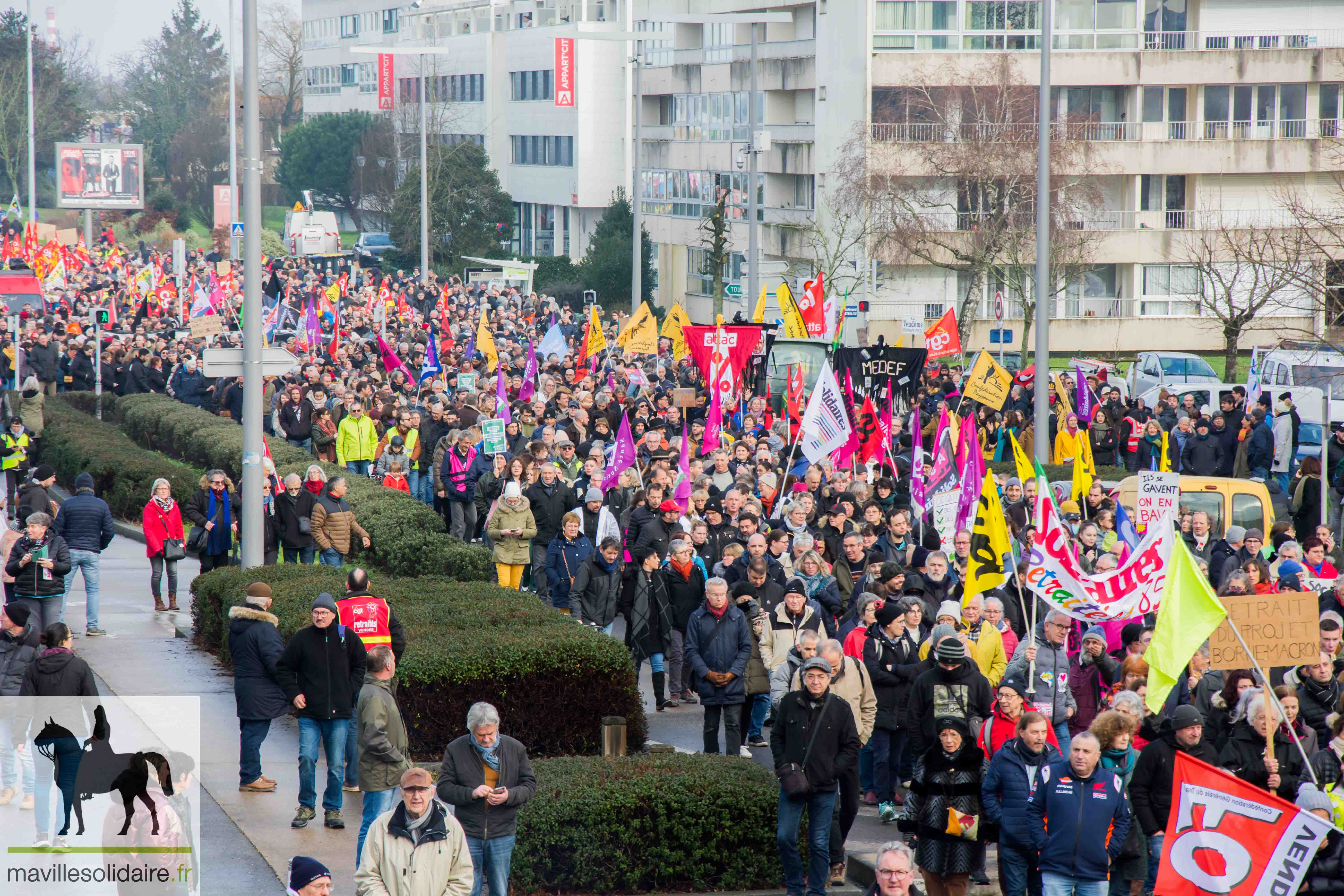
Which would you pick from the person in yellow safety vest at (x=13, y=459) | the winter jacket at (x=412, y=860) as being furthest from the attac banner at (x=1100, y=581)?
the person in yellow safety vest at (x=13, y=459)

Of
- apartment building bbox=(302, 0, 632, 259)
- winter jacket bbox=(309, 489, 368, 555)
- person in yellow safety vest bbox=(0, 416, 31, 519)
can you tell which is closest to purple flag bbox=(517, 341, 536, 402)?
person in yellow safety vest bbox=(0, 416, 31, 519)

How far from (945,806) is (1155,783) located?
1155 millimetres

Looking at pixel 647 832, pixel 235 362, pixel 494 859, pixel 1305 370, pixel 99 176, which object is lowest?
pixel 647 832

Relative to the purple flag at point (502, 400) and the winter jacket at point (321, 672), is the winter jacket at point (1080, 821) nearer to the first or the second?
the winter jacket at point (321, 672)

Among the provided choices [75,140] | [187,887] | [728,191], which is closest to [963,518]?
[187,887]

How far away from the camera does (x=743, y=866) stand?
10242 millimetres

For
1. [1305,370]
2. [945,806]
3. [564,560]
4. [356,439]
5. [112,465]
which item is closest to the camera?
[945,806]

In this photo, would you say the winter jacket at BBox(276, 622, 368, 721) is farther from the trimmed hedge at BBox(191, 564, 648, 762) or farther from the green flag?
the green flag

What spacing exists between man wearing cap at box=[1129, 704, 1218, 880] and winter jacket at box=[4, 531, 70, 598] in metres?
9.38

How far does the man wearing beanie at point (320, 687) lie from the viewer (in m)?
10.8

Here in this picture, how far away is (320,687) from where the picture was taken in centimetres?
1082

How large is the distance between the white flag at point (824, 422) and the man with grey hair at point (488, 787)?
10116 mm

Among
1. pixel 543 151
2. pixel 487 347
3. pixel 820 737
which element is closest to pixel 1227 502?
pixel 820 737

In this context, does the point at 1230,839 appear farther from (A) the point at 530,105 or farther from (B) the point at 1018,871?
(A) the point at 530,105
